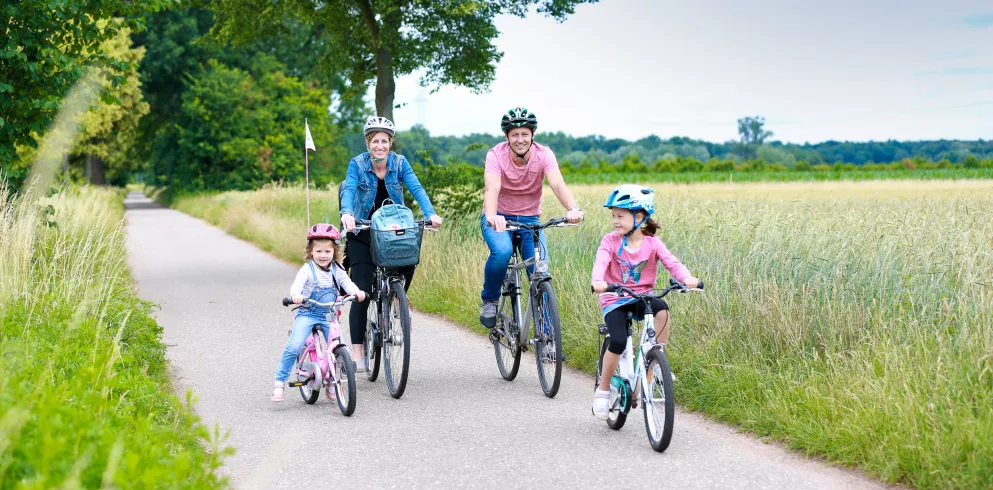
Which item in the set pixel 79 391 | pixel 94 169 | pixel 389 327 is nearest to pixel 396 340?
pixel 389 327

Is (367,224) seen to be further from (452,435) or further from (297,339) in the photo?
(452,435)

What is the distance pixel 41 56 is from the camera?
1079cm

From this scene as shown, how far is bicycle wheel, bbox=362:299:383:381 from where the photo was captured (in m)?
7.30

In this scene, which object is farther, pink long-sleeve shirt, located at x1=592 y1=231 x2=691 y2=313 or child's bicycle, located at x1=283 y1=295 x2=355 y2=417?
child's bicycle, located at x1=283 y1=295 x2=355 y2=417

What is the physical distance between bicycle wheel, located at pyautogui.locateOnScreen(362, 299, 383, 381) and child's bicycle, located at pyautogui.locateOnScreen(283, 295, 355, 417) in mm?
686

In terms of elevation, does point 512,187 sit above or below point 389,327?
above

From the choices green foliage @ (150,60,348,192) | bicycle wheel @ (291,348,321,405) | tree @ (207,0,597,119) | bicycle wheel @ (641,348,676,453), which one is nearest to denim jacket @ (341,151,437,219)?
bicycle wheel @ (291,348,321,405)

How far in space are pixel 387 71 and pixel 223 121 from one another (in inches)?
1345

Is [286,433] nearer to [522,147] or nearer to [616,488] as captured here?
[616,488]

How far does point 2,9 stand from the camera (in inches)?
411

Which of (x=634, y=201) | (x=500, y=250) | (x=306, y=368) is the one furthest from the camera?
(x=500, y=250)

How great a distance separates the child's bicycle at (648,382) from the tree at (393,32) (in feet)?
37.8

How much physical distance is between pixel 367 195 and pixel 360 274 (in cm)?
61

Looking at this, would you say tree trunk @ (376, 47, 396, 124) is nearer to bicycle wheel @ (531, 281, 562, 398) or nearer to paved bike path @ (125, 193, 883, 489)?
paved bike path @ (125, 193, 883, 489)
